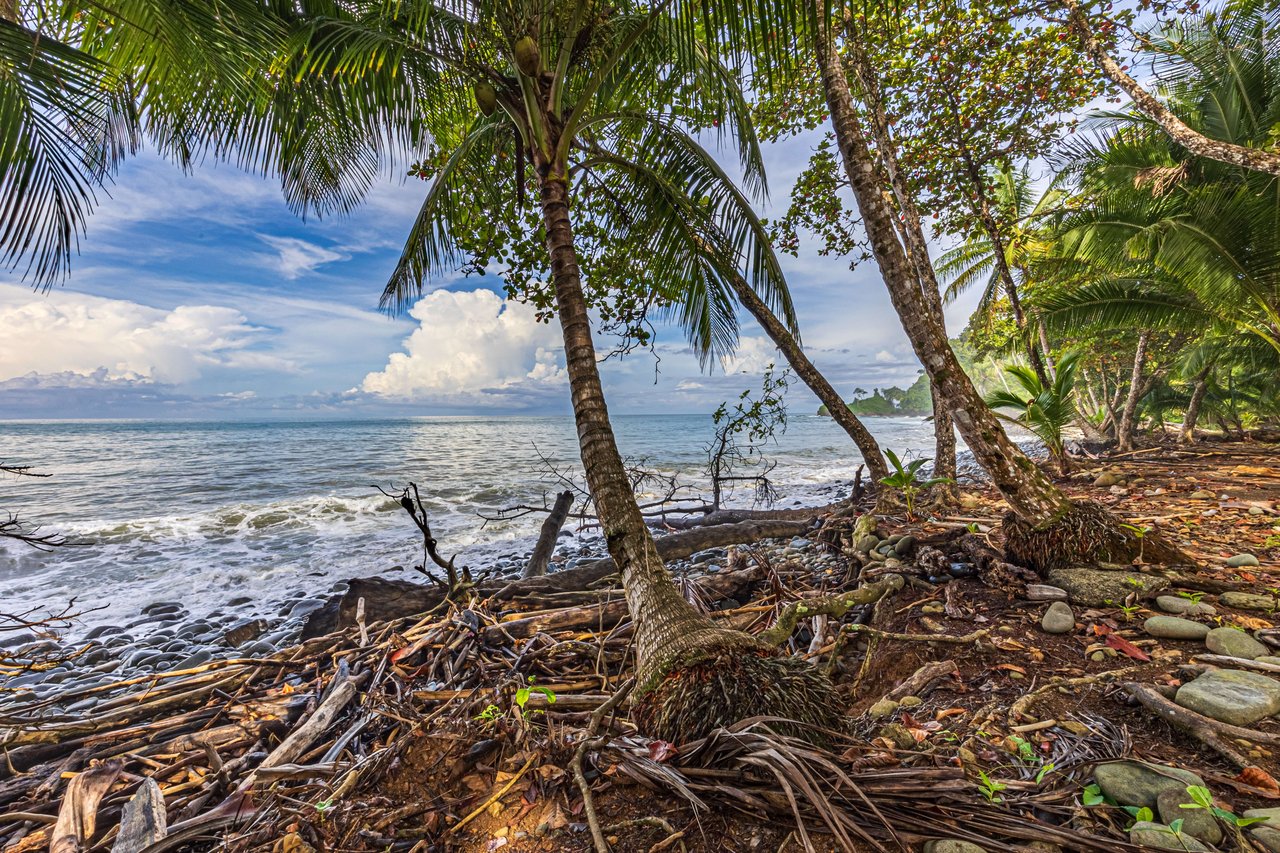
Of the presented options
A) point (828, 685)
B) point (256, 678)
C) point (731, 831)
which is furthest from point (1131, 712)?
point (256, 678)

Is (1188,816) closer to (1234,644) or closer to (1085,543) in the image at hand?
(1234,644)

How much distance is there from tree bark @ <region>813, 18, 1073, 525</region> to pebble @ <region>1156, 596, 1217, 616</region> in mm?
661

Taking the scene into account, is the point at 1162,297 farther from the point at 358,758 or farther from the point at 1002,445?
the point at 358,758

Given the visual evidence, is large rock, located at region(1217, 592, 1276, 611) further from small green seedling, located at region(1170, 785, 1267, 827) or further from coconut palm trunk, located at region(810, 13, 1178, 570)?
small green seedling, located at region(1170, 785, 1267, 827)

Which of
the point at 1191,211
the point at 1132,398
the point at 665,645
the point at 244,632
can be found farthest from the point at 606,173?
the point at 1132,398

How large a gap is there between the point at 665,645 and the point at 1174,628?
2.40m

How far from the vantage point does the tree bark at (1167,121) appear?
4348mm

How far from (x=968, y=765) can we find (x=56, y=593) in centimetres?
917

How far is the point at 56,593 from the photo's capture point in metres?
5.75

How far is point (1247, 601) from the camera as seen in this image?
2391mm

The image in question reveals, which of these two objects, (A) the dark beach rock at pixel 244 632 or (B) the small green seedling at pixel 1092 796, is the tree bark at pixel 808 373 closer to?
(B) the small green seedling at pixel 1092 796

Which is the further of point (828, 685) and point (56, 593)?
point (56, 593)

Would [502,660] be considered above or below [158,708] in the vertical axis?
above

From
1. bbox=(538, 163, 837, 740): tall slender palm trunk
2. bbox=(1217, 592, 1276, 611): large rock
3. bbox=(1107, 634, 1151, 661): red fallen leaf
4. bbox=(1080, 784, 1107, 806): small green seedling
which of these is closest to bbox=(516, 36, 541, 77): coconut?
bbox=(538, 163, 837, 740): tall slender palm trunk
